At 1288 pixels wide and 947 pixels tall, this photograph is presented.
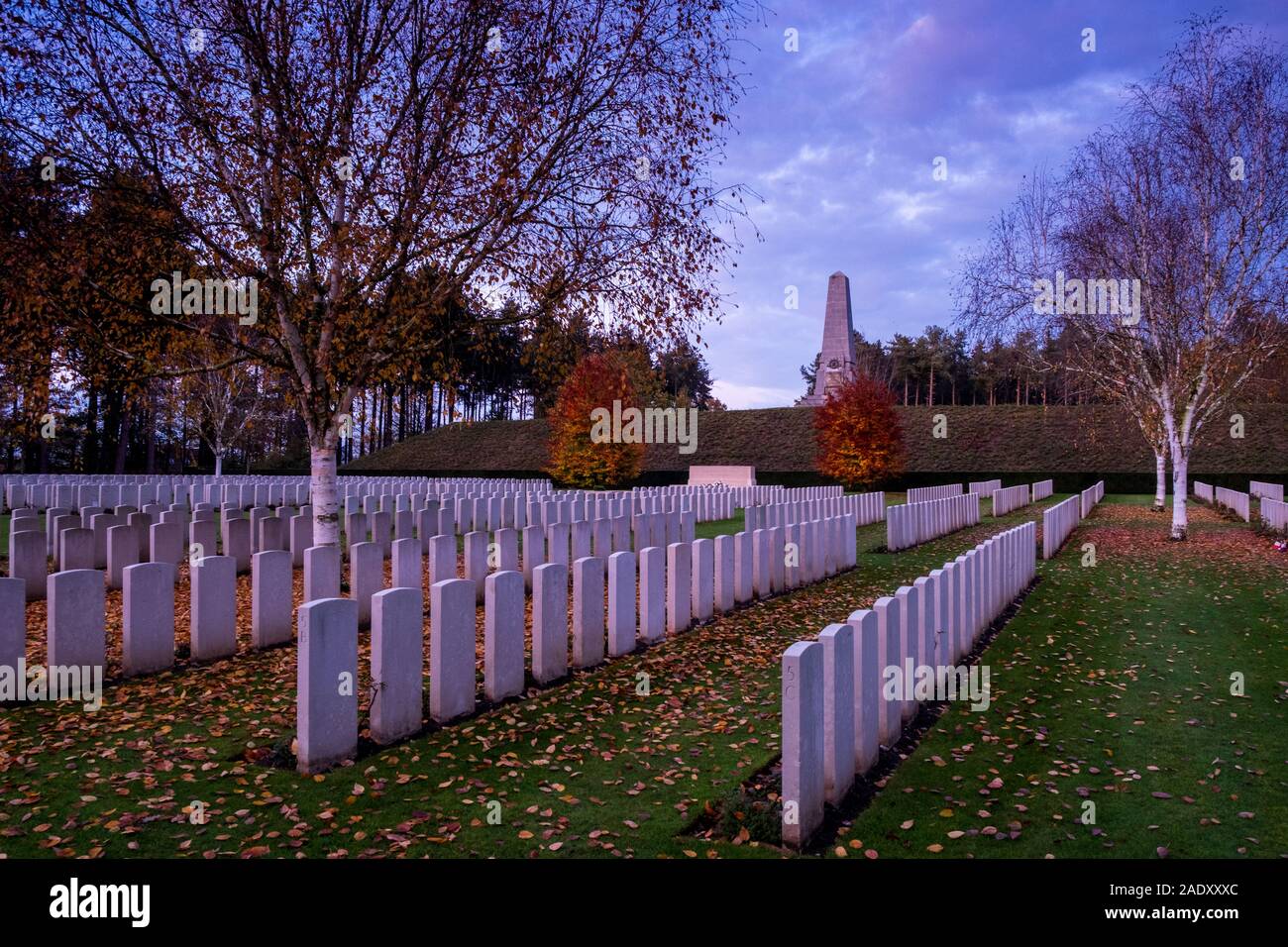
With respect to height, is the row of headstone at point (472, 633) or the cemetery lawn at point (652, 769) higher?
the row of headstone at point (472, 633)

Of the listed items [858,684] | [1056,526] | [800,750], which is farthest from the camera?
[1056,526]

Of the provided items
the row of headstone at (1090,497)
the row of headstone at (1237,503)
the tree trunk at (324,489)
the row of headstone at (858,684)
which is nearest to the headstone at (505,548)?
the tree trunk at (324,489)

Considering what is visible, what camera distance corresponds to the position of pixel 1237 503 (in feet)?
79.8

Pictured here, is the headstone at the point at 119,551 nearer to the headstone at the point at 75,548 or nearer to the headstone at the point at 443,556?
the headstone at the point at 75,548

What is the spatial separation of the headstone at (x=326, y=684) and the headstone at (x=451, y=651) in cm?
67

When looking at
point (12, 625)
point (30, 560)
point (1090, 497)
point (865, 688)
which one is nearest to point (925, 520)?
point (865, 688)

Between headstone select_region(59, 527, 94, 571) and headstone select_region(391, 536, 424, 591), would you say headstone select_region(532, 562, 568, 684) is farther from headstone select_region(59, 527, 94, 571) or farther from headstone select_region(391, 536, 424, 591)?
headstone select_region(59, 527, 94, 571)

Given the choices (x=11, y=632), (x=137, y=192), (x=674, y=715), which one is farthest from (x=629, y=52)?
(x=11, y=632)

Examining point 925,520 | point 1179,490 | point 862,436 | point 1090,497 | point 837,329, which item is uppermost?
point 837,329

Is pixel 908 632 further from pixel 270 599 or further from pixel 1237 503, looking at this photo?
pixel 1237 503

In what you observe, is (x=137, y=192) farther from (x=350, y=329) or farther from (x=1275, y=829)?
(x=1275, y=829)

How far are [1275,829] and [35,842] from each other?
5.68m

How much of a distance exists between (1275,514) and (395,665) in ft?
66.5

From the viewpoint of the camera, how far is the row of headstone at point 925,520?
1557 centimetres
